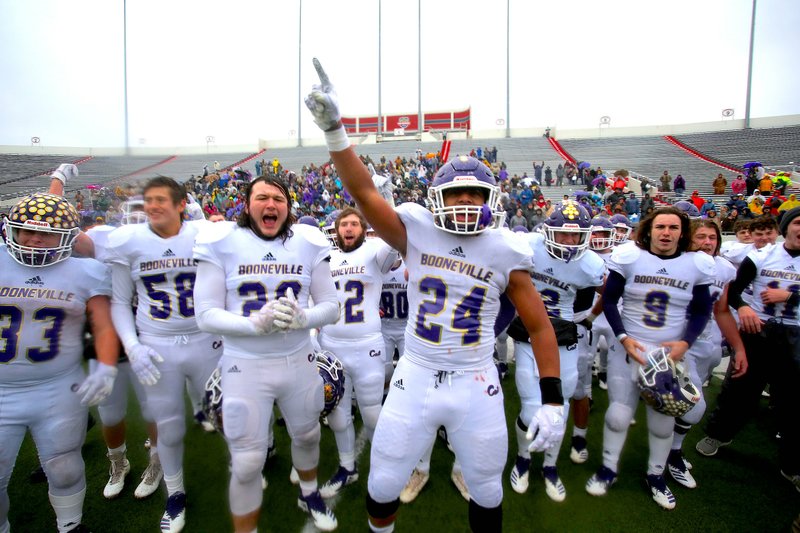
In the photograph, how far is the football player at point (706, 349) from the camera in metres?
3.89

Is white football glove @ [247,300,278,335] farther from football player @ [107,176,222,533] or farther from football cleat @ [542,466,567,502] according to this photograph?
football cleat @ [542,466,567,502]

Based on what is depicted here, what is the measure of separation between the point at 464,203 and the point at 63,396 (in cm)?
289

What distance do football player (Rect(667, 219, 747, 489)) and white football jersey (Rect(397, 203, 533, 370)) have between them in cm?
230

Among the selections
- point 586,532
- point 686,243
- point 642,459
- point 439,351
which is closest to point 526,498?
point 586,532

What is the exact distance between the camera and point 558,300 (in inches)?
153

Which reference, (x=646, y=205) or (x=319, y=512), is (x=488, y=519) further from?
(x=646, y=205)

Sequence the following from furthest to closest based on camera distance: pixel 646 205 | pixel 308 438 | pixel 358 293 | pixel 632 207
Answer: pixel 646 205 < pixel 632 207 < pixel 358 293 < pixel 308 438

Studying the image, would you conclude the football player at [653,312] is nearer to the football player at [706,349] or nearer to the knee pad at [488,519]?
the football player at [706,349]

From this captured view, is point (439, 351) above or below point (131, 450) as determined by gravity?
above

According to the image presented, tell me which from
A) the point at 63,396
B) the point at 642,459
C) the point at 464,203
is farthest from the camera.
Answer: the point at 642,459

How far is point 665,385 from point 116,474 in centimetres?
466

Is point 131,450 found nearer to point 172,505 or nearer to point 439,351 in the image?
point 172,505

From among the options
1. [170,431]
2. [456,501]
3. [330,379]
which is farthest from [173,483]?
[456,501]

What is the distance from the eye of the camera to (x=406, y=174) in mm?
21000
